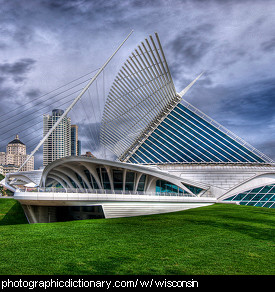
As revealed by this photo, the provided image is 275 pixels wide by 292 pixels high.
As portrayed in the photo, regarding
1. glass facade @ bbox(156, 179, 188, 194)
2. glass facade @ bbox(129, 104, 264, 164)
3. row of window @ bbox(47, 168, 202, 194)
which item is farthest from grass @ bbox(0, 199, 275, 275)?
glass facade @ bbox(129, 104, 264, 164)

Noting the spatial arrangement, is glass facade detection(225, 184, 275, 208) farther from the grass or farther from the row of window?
the grass

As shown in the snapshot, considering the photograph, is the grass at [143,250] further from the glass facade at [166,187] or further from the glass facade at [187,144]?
the glass facade at [187,144]

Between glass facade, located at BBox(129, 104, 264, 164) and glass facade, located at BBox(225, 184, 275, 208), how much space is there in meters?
4.50

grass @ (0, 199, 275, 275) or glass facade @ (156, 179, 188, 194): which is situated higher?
glass facade @ (156, 179, 188, 194)

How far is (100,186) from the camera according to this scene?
31.8 metres

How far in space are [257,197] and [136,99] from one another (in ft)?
66.7

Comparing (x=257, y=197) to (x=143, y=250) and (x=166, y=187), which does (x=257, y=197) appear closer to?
(x=166, y=187)

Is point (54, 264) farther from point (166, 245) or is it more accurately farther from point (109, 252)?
point (166, 245)

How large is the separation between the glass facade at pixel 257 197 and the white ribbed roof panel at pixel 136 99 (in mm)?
16472

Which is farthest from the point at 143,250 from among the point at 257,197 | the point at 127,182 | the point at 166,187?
the point at 257,197

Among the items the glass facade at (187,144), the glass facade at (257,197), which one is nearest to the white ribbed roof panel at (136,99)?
the glass facade at (187,144)

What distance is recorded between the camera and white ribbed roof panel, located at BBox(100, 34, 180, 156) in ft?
120
